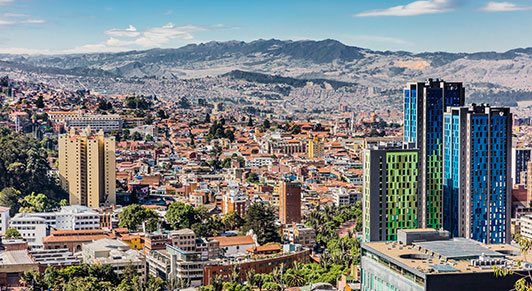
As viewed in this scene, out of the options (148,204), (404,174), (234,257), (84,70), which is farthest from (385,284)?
(84,70)

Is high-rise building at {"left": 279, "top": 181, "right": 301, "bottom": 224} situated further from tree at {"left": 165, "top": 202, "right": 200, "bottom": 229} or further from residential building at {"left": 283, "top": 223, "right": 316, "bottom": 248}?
tree at {"left": 165, "top": 202, "right": 200, "bottom": 229}

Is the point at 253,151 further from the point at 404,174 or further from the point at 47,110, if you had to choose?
the point at 404,174

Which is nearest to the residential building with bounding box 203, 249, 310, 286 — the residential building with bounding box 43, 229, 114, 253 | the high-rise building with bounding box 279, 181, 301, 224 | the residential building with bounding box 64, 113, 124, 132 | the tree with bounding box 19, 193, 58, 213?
the residential building with bounding box 43, 229, 114, 253

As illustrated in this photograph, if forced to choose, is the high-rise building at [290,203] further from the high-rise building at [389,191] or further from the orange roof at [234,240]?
the high-rise building at [389,191]

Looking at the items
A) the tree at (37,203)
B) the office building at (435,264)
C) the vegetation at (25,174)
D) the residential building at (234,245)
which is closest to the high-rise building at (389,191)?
the office building at (435,264)

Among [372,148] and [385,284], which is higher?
[372,148]

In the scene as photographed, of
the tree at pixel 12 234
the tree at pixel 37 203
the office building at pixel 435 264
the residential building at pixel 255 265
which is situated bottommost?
the residential building at pixel 255 265

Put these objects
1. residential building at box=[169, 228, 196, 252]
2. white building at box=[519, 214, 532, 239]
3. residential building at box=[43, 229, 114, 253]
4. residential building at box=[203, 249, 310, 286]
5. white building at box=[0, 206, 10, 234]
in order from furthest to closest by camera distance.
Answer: white building at box=[519, 214, 532, 239], white building at box=[0, 206, 10, 234], residential building at box=[43, 229, 114, 253], residential building at box=[169, 228, 196, 252], residential building at box=[203, 249, 310, 286]
